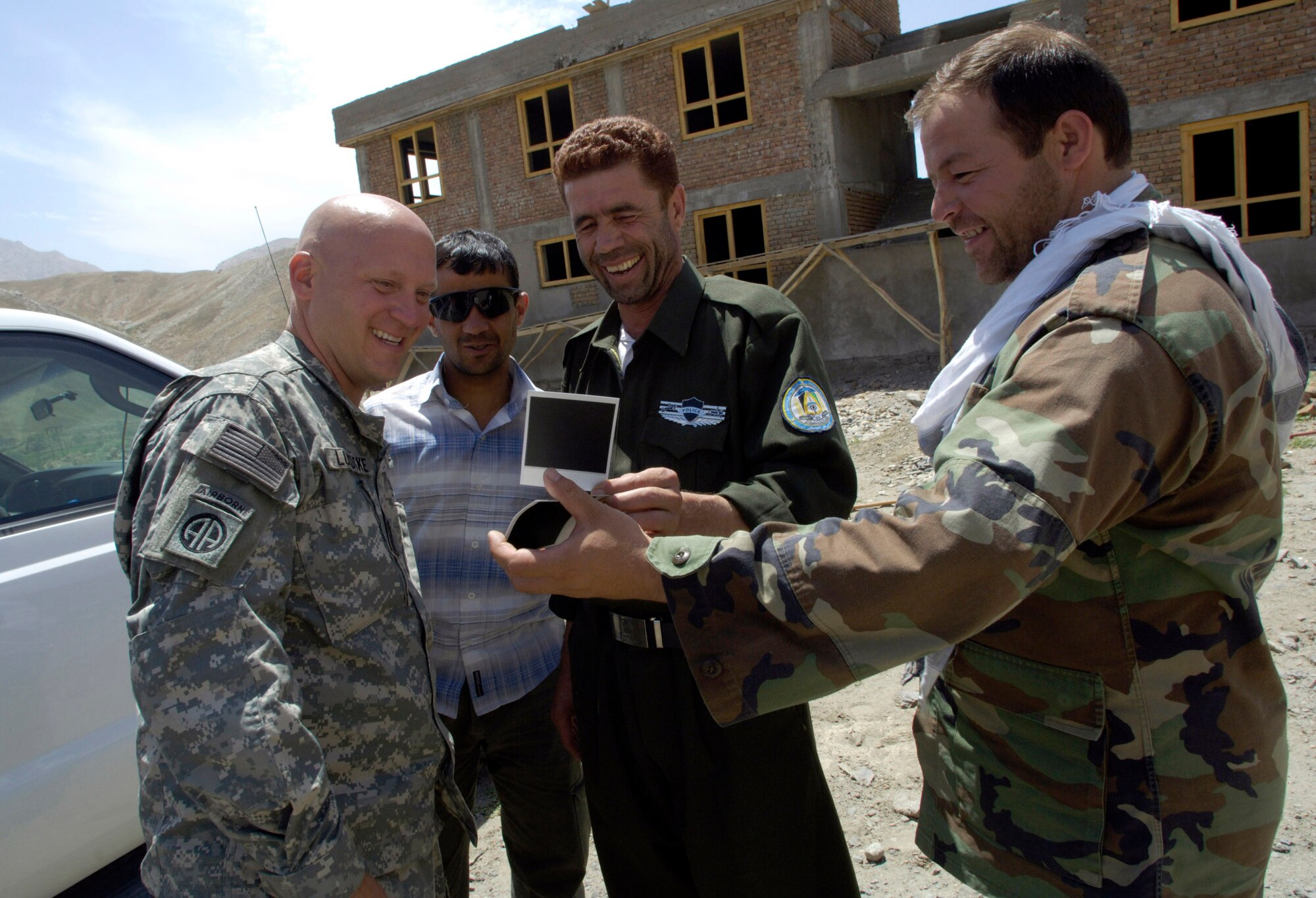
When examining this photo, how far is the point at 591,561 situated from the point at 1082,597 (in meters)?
0.79

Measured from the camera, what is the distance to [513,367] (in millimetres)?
2818

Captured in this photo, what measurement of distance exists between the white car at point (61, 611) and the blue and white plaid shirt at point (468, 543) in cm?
85

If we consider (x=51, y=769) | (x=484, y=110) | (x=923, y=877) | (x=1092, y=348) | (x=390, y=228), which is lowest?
(x=923, y=877)

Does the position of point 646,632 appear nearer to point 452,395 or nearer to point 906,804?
point 452,395

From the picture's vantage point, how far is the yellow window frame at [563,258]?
16.5 m

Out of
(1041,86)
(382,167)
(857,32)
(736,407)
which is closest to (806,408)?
(736,407)

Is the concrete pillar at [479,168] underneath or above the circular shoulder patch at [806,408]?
above

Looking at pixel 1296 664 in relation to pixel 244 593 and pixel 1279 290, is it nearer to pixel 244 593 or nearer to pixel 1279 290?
pixel 244 593

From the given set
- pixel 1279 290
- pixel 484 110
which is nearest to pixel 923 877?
pixel 1279 290

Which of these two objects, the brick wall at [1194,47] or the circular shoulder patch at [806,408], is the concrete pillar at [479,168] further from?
the circular shoulder patch at [806,408]

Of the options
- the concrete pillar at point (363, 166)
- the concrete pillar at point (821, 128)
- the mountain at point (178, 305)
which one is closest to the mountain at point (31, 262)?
the mountain at point (178, 305)

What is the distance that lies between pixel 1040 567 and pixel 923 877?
2145mm

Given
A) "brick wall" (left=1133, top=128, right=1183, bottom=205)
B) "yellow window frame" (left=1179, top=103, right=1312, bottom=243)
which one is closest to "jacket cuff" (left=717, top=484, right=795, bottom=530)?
"yellow window frame" (left=1179, top=103, right=1312, bottom=243)

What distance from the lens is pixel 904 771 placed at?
3.21m
